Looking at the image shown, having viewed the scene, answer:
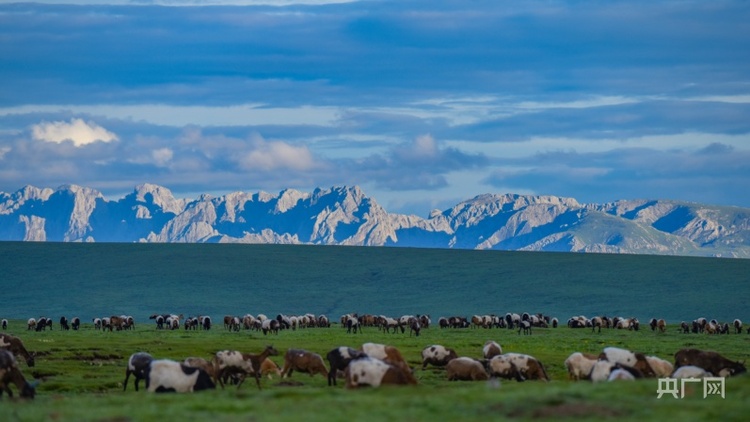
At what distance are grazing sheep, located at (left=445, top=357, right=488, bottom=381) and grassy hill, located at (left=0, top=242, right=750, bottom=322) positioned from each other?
70.8 meters

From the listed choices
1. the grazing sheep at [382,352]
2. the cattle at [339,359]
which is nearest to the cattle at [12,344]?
the grazing sheep at [382,352]

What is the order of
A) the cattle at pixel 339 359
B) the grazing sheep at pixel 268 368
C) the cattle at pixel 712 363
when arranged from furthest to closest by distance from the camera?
the grazing sheep at pixel 268 368, the cattle at pixel 712 363, the cattle at pixel 339 359

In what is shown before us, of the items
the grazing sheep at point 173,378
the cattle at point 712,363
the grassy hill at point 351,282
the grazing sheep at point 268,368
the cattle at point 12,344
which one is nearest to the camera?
the grazing sheep at point 173,378

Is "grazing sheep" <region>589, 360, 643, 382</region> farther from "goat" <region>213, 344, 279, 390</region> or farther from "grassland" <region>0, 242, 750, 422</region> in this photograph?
"goat" <region>213, 344, 279, 390</region>

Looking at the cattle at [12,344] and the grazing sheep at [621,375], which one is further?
the cattle at [12,344]

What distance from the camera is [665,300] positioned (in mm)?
120875

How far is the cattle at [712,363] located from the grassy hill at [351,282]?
2871 inches

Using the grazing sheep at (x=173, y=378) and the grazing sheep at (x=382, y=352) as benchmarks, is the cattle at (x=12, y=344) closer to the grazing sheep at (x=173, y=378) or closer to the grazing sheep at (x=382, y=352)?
the grazing sheep at (x=382, y=352)

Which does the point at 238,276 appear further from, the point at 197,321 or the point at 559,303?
the point at 197,321

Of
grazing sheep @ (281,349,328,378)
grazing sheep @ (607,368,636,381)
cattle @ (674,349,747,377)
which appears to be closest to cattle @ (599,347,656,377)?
cattle @ (674,349,747,377)

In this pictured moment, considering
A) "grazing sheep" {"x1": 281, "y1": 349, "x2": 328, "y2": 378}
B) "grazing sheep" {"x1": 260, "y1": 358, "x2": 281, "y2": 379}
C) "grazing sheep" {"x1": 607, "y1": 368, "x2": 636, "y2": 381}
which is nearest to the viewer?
"grazing sheep" {"x1": 607, "y1": 368, "x2": 636, "y2": 381}

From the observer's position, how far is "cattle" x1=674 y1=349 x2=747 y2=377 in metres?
35.4

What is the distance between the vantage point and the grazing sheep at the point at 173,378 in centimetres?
2906

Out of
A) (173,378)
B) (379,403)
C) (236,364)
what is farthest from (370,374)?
(236,364)
